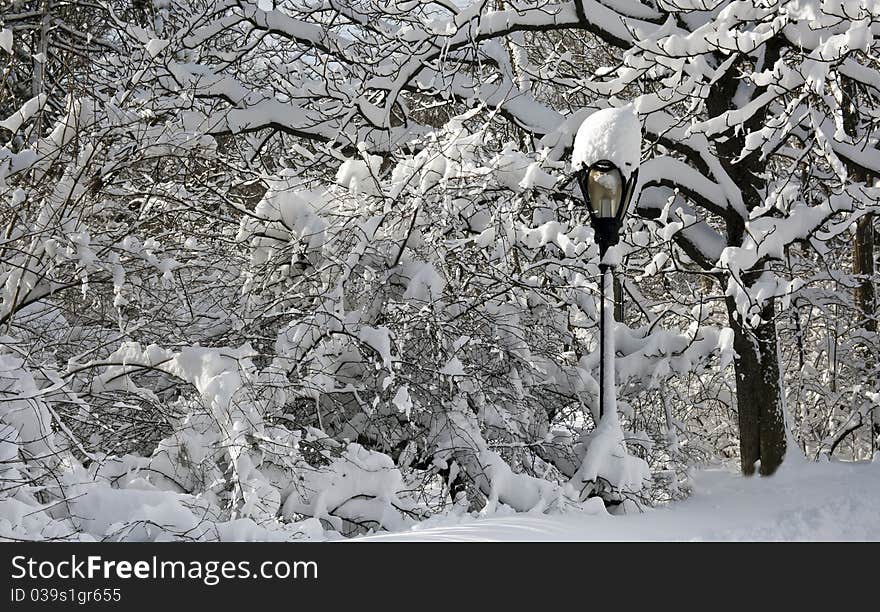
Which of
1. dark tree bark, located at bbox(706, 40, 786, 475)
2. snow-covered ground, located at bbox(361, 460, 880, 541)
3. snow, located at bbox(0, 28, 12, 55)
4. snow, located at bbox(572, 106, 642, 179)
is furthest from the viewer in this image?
Answer: dark tree bark, located at bbox(706, 40, 786, 475)

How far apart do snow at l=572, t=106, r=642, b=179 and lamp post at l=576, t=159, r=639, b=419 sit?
39mm

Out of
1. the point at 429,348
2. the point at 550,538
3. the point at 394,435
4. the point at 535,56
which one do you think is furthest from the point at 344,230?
the point at 535,56

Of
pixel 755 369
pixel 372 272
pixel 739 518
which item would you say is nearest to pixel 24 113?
pixel 372 272

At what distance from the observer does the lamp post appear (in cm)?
679

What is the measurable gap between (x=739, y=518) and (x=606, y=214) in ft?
7.18

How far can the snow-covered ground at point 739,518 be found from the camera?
5.19 m

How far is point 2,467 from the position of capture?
4531 millimetres

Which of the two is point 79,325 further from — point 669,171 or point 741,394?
point 741,394

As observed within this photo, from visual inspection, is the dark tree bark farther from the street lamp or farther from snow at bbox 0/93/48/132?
snow at bbox 0/93/48/132

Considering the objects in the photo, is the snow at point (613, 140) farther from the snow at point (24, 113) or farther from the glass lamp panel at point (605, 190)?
the snow at point (24, 113)

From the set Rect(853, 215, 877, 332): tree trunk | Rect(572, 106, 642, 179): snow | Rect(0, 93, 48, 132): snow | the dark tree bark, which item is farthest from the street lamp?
Rect(853, 215, 877, 332): tree trunk

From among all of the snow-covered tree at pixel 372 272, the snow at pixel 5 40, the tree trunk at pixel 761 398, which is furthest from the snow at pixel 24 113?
the tree trunk at pixel 761 398

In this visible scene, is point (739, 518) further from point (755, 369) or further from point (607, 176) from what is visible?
point (755, 369)

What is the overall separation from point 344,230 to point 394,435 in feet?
4.95
